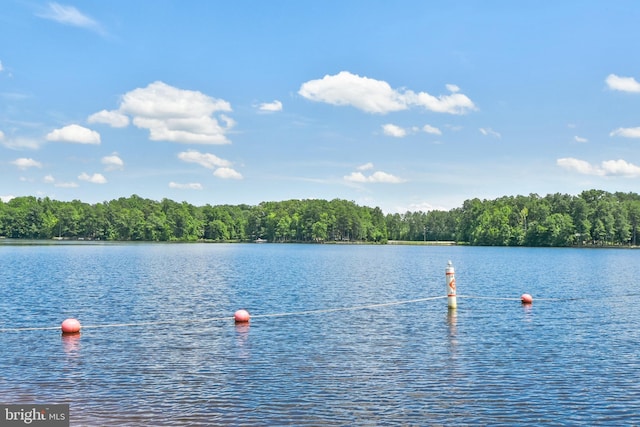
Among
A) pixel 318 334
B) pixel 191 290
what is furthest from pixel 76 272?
pixel 318 334

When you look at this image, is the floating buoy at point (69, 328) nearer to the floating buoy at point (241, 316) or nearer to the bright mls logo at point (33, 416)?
the floating buoy at point (241, 316)

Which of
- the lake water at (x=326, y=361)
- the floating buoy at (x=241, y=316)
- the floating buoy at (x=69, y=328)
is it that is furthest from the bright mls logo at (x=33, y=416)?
the floating buoy at (x=241, y=316)

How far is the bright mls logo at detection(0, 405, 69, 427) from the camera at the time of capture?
12100 millimetres

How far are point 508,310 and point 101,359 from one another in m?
21.9

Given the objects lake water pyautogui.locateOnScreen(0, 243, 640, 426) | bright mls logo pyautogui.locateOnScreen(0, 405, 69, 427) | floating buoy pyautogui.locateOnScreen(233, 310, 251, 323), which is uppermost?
floating buoy pyautogui.locateOnScreen(233, 310, 251, 323)

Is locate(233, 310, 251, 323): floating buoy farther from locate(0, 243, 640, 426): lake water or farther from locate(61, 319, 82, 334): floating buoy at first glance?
locate(61, 319, 82, 334): floating buoy

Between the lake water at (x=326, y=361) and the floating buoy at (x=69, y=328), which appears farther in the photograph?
the floating buoy at (x=69, y=328)

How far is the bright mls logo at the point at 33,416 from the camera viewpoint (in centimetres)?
1210

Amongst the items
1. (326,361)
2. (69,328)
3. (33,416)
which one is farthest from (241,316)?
(33,416)

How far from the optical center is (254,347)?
74.1ft

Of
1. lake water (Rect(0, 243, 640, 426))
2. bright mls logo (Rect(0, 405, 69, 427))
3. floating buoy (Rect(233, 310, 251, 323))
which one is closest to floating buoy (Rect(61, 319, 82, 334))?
lake water (Rect(0, 243, 640, 426))

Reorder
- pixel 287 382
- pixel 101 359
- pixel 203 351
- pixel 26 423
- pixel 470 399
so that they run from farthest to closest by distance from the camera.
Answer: pixel 203 351, pixel 101 359, pixel 287 382, pixel 470 399, pixel 26 423

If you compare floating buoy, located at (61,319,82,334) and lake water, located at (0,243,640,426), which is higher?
floating buoy, located at (61,319,82,334)

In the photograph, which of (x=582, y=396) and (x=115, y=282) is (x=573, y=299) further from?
(x=115, y=282)
